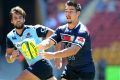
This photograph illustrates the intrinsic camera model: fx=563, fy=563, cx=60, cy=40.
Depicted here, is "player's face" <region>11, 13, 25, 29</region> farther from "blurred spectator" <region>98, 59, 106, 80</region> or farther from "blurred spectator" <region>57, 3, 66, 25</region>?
"blurred spectator" <region>57, 3, 66, 25</region>

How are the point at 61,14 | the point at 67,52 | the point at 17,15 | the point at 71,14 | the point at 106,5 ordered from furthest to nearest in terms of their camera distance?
the point at 61,14 < the point at 106,5 < the point at 17,15 < the point at 71,14 < the point at 67,52

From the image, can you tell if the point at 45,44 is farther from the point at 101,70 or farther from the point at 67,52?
the point at 101,70

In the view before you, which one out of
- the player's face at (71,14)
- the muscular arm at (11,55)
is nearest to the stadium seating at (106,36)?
the muscular arm at (11,55)

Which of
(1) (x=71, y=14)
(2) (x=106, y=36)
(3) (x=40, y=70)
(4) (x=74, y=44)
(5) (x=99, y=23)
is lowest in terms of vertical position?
(2) (x=106, y=36)

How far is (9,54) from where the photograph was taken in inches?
380

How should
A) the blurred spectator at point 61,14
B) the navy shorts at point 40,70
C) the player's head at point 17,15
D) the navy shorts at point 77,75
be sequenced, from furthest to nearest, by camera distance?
the blurred spectator at point 61,14, the navy shorts at point 40,70, the player's head at point 17,15, the navy shorts at point 77,75

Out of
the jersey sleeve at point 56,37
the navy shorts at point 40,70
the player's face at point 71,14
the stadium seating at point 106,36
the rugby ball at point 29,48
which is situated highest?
the player's face at point 71,14

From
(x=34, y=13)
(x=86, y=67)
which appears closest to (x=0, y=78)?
(x=34, y=13)

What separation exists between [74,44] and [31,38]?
4.05ft

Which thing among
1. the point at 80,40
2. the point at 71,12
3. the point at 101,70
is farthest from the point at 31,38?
the point at 101,70

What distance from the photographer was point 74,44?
8414mm

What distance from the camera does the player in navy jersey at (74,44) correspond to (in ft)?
27.6

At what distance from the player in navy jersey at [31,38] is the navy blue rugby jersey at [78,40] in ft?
2.52

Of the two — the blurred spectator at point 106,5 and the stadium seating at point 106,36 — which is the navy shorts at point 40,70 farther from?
the blurred spectator at point 106,5
